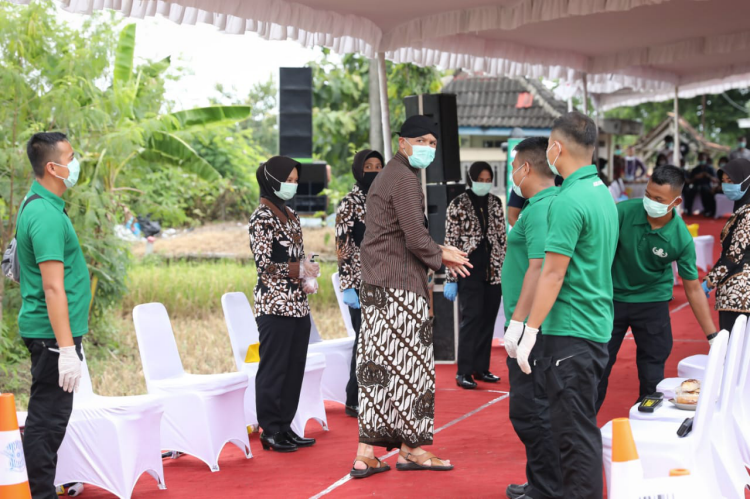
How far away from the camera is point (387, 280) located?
15.1ft

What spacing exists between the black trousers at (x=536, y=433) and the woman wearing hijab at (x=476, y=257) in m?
2.89

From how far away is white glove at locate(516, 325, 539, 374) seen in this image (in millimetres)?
3498

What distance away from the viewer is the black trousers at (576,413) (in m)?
3.44

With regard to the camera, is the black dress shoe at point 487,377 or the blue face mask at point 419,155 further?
the black dress shoe at point 487,377

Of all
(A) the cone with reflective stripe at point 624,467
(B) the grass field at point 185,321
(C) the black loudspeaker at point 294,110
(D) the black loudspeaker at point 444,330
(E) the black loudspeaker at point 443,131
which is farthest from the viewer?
(C) the black loudspeaker at point 294,110

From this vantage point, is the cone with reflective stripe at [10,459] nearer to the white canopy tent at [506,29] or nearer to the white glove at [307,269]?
the white glove at [307,269]

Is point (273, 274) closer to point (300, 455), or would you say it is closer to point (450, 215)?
point (300, 455)

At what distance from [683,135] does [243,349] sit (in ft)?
97.8

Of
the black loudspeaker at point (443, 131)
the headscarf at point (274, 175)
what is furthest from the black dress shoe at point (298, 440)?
the black loudspeaker at point (443, 131)

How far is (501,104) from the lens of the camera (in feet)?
85.0

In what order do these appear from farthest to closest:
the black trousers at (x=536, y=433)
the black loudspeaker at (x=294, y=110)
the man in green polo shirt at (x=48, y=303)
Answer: the black loudspeaker at (x=294, y=110) < the black trousers at (x=536, y=433) < the man in green polo shirt at (x=48, y=303)

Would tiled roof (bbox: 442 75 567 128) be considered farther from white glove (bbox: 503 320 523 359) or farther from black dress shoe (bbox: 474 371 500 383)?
white glove (bbox: 503 320 523 359)

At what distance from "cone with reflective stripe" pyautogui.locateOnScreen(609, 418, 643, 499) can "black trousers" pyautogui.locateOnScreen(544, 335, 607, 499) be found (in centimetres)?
46

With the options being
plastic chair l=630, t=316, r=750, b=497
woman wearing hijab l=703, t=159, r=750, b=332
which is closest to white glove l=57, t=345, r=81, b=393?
plastic chair l=630, t=316, r=750, b=497
